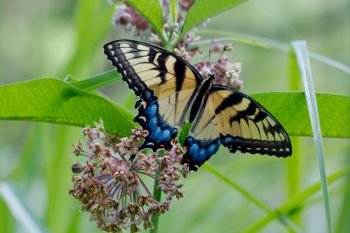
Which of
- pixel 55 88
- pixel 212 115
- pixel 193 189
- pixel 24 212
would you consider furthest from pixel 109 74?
pixel 193 189

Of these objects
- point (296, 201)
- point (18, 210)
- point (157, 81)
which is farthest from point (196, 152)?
point (18, 210)

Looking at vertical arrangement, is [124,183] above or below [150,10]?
below

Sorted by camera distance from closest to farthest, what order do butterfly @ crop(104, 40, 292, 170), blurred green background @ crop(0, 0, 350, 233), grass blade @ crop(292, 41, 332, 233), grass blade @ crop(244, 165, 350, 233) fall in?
grass blade @ crop(292, 41, 332, 233) < butterfly @ crop(104, 40, 292, 170) < grass blade @ crop(244, 165, 350, 233) < blurred green background @ crop(0, 0, 350, 233)

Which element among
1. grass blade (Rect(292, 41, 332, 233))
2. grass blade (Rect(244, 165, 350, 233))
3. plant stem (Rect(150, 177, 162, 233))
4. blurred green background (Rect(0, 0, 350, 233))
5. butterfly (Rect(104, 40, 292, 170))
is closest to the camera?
grass blade (Rect(292, 41, 332, 233))

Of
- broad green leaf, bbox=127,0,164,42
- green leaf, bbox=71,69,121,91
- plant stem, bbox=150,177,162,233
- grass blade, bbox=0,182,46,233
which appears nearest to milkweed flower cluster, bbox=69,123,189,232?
plant stem, bbox=150,177,162,233

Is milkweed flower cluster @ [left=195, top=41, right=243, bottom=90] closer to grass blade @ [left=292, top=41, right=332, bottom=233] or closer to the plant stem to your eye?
grass blade @ [left=292, top=41, right=332, bottom=233]

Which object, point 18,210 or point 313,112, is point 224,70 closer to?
point 313,112
